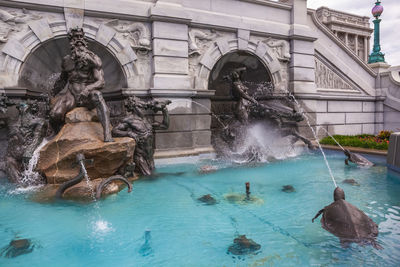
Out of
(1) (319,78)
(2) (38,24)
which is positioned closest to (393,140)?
(1) (319,78)

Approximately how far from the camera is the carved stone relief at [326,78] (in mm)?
12742

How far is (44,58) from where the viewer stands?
8719mm

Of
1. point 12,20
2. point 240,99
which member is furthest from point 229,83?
point 12,20

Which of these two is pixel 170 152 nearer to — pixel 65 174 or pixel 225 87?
pixel 65 174

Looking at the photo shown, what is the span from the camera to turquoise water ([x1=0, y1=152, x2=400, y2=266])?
3.04 meters

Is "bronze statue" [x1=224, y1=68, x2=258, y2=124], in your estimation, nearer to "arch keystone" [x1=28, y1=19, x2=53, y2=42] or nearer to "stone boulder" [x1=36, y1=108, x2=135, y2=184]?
"stone boulder" [x1=36, y1=108, x2=135, y2=184]

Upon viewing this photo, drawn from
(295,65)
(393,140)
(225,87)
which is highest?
(295,65)

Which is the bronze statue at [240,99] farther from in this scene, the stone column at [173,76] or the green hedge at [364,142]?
the green hedge at [364,142]

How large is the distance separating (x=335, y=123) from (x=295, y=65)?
379 cm

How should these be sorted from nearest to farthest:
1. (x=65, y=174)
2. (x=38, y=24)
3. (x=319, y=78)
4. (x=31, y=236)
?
(x=31, y=236), (x=65, y=174), (x=38, y=24), (x=319, y=78)

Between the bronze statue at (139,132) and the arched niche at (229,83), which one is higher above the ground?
the arched niche at (229,83)

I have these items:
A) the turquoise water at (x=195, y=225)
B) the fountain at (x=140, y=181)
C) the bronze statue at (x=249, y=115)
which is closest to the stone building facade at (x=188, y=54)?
the bronze statue at (x=249, y=115)

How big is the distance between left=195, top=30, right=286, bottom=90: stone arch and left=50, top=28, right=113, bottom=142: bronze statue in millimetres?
3967

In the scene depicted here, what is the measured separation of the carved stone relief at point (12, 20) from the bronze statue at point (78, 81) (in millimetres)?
2037
